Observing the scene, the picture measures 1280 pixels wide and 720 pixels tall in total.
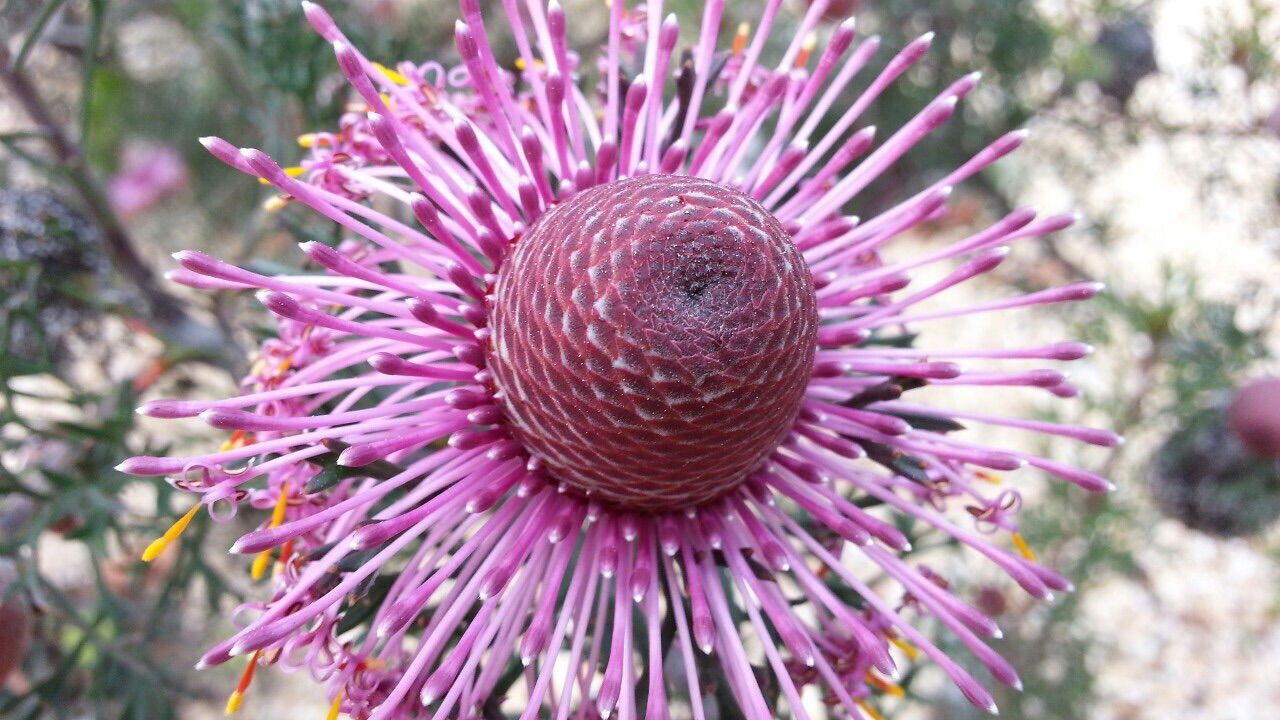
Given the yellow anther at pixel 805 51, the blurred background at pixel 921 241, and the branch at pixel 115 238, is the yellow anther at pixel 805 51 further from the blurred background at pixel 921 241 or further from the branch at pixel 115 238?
the branch at pixel 115 238

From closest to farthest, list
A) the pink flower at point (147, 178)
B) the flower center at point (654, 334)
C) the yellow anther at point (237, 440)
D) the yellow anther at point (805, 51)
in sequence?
the flower center at point (654, 334) < the yellow anther at point (237, 440) < the yellow anther at point (805, 51) < the pink flower at point (147, 178)

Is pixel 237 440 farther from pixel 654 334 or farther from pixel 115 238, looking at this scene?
pixel 115 238

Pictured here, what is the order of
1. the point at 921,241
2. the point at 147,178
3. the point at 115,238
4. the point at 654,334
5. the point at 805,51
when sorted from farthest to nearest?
1. the point at 147,178
2. the point at 921,241
3. the point at 115,238
4. the point at 805,51
5. the point at 654,334

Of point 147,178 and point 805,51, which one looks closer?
point 805,51

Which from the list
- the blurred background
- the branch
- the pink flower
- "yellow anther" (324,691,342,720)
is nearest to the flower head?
"yellow anther" (324,691,342,720)

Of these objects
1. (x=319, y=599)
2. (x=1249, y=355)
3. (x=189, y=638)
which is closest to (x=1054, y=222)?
(x=319, y=599)

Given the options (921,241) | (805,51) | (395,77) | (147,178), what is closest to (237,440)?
(395,77)

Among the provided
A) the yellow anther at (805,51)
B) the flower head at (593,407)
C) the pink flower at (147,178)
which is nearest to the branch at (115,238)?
the flower head at (593,407)

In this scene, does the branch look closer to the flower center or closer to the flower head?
the flower head
